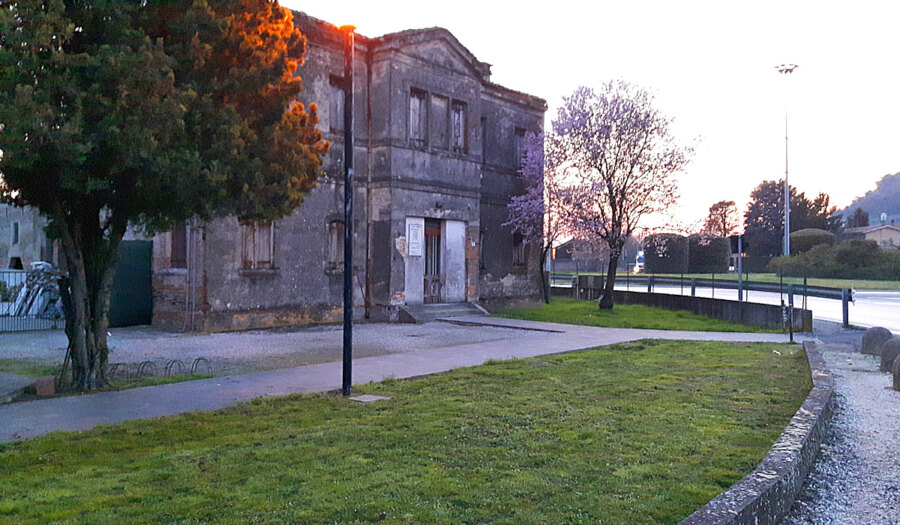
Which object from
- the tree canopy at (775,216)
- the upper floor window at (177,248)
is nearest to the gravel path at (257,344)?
the upper floor window at (177,248)

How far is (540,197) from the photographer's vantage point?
27891 mm

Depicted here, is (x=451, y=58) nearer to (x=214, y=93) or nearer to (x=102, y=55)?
(x=214, y=93)

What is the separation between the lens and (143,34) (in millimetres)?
9414

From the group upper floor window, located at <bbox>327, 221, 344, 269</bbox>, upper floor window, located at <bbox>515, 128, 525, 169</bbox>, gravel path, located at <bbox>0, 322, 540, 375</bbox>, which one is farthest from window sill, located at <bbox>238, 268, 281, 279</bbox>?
upper floor window, located at <bbox>515, 128, 525, 169</bbox>

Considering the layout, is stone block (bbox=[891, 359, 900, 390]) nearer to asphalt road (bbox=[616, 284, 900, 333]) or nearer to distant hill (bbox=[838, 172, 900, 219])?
asphalt road (bbox=[616, 284, 900, 333])

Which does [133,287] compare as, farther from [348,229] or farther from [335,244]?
[348,229]

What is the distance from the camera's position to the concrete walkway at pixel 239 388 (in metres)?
8.59

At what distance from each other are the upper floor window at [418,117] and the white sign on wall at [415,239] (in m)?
Result: 2.55

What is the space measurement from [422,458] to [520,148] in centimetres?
2346

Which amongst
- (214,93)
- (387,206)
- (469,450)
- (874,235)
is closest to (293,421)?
(469,450)

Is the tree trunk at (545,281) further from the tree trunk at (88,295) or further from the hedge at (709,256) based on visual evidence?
the hedge at (709,256)

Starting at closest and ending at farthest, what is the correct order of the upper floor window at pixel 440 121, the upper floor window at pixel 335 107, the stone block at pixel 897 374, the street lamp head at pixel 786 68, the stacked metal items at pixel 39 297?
1. the stone block at pixel 897 374
2. the stacked metal items at pixel 39 297
3. the upper floor window at pixel 335 107
4. the upper floor window at pixel 440 121
5. the street lamp head at pixel 786 68

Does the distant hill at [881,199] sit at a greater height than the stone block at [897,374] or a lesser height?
greater

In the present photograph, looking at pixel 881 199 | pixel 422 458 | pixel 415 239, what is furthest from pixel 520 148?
pixel 881 199
